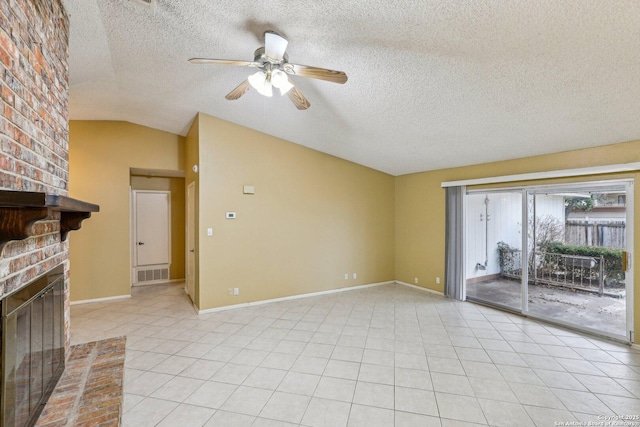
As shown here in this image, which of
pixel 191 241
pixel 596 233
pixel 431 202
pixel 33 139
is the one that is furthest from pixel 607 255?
pixel 191 241

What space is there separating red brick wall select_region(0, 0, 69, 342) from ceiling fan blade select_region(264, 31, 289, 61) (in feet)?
4.38

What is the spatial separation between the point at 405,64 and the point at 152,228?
5770 millimetres

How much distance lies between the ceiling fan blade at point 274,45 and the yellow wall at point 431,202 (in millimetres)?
3832

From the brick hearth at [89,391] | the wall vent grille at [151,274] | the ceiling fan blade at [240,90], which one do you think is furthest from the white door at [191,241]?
the ceiling fan blade at [240,90]

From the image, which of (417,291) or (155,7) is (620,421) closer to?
(417,291)

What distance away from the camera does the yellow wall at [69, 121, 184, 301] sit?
15.2ft

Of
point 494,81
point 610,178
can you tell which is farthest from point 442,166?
point 494,81

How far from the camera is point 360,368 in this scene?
271 centimetres

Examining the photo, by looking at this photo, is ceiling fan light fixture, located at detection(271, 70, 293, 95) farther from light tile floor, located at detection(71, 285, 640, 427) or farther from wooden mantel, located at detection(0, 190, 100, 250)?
light tile floor, located at detection(71, 285, 640, 427)

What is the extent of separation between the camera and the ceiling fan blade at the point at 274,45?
2.05 m

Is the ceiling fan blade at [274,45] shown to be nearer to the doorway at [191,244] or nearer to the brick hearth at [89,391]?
the brick hearth at [89,391]

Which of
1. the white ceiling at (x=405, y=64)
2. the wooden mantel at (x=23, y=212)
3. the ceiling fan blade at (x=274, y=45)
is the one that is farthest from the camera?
the ceiling fan blade at (x=274, y=45)

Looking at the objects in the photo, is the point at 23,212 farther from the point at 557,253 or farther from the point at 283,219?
the point at 557,253

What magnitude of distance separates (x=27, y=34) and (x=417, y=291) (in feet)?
19.3
